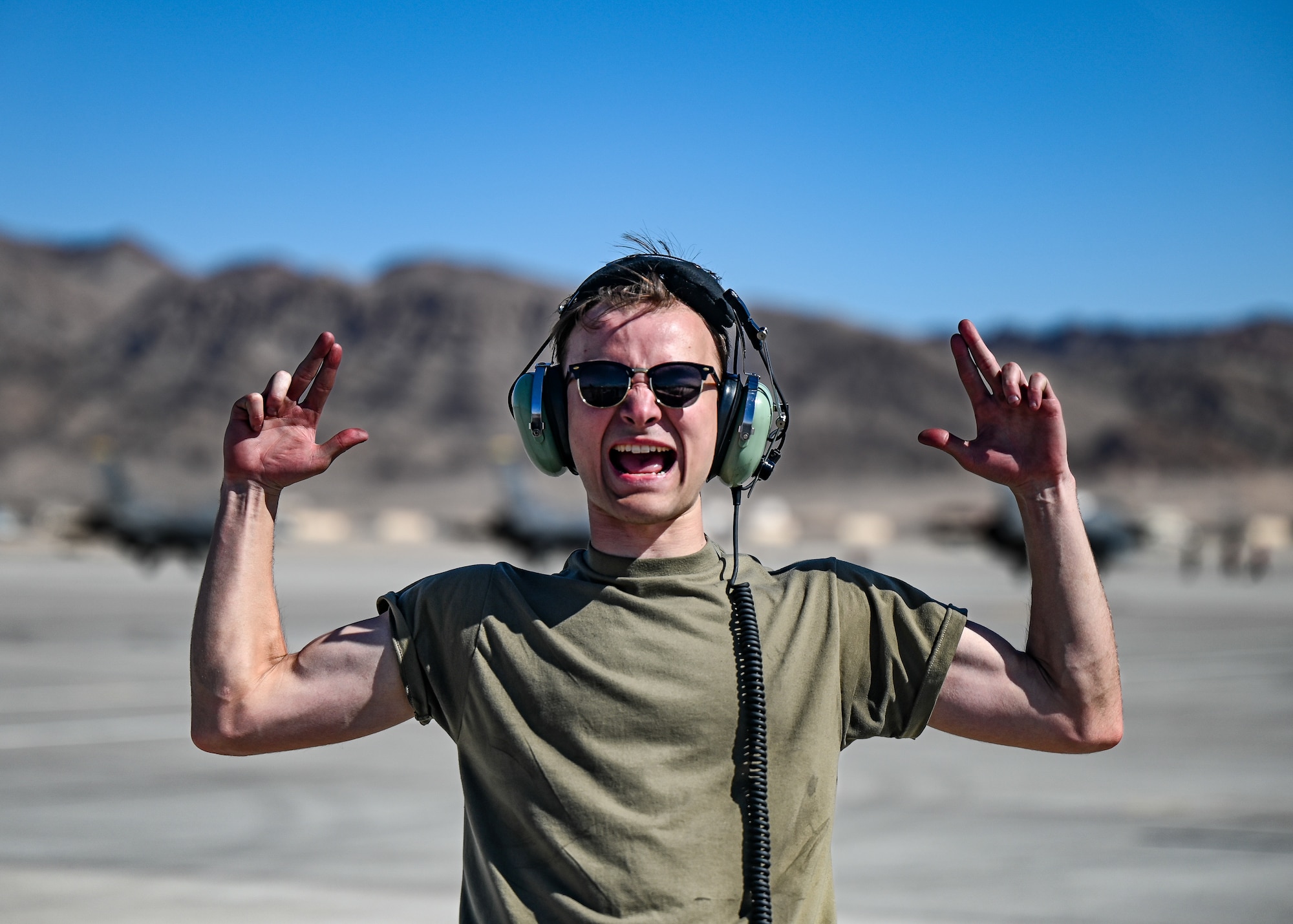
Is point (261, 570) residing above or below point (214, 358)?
below

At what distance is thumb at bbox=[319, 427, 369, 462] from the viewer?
8.06 feet

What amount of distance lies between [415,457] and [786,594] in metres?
153

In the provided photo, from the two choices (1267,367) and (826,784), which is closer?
(826,784)

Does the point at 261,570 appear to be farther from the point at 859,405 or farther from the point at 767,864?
the point at 859,405

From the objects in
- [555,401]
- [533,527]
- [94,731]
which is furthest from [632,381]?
[533,527]

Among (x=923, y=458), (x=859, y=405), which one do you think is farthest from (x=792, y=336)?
(x=923, y=458)

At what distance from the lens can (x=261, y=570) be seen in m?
2.39

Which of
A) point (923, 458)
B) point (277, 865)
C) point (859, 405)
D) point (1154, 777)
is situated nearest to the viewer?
point (277, 865)

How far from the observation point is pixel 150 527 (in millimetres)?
44281

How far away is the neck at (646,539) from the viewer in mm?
2424

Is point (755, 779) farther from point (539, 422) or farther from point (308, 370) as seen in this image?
point (308, 370)

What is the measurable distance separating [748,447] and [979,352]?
493 millimetres

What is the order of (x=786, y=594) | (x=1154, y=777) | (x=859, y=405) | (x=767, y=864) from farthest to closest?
1. (x=859, y=405)
2. (x=1154, y=777)
3. (x=786, y=594)
4. (x=767, y=864)

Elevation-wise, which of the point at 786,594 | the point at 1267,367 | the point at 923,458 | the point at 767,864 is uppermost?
the point at 1267,367
